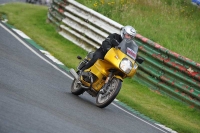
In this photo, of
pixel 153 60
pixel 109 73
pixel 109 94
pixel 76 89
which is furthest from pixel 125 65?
pixel 153 60

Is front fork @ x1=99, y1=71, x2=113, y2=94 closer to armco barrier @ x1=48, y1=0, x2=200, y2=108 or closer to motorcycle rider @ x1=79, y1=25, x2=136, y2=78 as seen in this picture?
motorcycle rider @ x1=79, y1=25, x2=136, y2=78

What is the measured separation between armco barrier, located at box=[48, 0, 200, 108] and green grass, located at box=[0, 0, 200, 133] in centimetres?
24

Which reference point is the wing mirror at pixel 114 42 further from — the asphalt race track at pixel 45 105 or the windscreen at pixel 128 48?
the asphalt race track at pixel 45 105

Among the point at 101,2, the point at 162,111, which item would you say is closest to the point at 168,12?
the point at 101,2

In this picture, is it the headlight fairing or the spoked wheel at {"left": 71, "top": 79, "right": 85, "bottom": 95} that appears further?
the spoked wheel at {"left": 71, "top": 79, "right": 85, "bottom": 95}

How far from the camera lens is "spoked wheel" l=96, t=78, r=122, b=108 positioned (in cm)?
1367

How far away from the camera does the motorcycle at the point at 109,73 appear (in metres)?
13.9

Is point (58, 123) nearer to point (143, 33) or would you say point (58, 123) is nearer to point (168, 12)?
point (143, 33)

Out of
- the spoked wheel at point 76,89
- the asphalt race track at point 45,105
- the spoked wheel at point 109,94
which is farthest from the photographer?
the spoked wheel at point 76,89

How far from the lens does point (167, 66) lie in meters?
18.0

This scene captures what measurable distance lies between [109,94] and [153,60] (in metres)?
4.78

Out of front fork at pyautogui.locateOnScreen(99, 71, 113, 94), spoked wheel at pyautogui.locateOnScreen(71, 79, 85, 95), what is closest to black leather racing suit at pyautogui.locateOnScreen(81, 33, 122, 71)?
spoked wheel at pyautogui.locateOnScreen(71, 79, 85, 95)

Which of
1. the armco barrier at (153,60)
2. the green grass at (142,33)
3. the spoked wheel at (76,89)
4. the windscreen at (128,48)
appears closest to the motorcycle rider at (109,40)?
the windscreen at (128,48)

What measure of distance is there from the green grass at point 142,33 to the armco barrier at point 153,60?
244 mm
